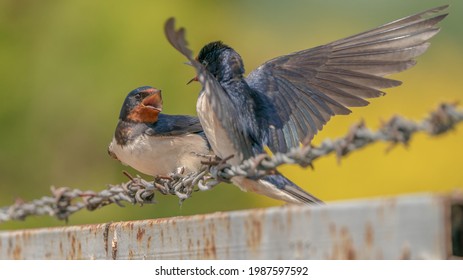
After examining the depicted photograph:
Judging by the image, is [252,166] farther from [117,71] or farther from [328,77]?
[117,71]

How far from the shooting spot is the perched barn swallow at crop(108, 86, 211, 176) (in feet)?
10.6

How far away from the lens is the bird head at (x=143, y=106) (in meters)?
3.37

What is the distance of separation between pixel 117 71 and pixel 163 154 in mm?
3530

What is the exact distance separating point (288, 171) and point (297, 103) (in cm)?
262

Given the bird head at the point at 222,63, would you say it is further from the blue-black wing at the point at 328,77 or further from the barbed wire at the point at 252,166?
the barbed wire at the point at 252,166

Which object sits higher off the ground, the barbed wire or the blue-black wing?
the blue-black wing

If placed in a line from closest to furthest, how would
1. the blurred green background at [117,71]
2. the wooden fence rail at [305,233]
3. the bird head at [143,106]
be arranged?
the wooden fence rail at [305,233], the bird head at [143,106], the blurred green background at [117,71]

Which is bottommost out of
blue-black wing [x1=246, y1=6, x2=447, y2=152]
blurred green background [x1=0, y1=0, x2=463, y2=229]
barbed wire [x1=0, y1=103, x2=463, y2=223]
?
barbed wire [x1=0, y1=103, x2=463, y2=223]

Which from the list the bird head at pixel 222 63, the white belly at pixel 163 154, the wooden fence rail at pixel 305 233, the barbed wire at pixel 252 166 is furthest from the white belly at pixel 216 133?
the white belly at pixel 163 154

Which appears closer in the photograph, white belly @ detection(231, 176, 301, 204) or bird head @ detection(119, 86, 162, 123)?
white belly @ detection(231, 176, 301, 204)

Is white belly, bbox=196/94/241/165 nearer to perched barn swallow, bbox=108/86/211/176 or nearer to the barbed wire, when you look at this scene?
the barbed wire

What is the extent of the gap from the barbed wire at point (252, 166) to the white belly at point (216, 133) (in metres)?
0.13

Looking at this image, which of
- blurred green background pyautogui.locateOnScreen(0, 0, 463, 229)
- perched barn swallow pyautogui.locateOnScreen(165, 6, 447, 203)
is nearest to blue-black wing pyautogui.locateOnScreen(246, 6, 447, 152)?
perched barn swallow pyautogui.locateOnScreen(165, 6, 447, 203)

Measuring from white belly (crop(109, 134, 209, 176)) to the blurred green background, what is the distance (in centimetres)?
221
